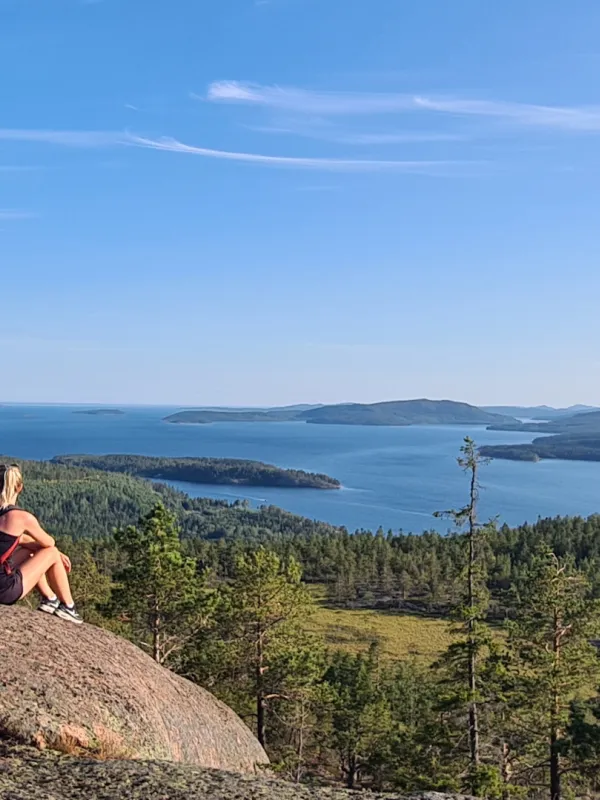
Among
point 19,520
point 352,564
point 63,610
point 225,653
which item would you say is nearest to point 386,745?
point 225,653

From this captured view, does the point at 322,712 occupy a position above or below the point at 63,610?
below

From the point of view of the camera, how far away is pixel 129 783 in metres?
6.36

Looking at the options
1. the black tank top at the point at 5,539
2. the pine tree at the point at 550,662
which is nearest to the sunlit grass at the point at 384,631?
the pine tree at the point at 550,662

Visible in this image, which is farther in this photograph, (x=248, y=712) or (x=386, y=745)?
(x=386, y=745)

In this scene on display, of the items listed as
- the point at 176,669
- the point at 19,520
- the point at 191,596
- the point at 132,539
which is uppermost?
the point at 19,520

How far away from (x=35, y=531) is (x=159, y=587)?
565 inches

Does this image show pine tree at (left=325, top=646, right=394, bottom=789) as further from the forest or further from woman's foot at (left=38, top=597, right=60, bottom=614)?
woman's foot at (left=38, top=597, right=60, bottom=614)

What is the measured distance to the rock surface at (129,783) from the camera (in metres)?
6.10

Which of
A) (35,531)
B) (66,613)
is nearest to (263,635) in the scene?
(66,613)

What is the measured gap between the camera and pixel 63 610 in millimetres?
9734

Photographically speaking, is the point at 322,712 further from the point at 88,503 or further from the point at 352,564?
the point at 88,503

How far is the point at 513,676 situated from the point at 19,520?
1608cm

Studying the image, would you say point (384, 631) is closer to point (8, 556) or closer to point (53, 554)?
point (53, 554)

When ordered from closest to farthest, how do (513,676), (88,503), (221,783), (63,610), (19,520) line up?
(221,783)
(19,520)
(63,610)
(513,676)
(88,503)
